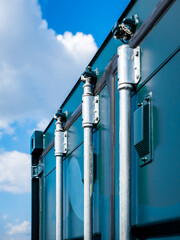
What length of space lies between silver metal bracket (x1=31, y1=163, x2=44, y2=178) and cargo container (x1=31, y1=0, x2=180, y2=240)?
1.37 meters

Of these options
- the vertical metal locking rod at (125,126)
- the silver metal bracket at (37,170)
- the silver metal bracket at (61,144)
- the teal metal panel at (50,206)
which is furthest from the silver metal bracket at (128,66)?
the silver metal bracket at (37,170)

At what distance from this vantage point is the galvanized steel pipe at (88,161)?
2.70m

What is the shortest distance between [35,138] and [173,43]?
3.03m

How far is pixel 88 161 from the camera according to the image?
279cm

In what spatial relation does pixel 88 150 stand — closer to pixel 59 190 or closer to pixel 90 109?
pixel 90 109

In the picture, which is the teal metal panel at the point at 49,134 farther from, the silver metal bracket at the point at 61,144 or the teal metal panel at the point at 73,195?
the teal metal panel at the point at 73,195

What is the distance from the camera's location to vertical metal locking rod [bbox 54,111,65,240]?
354 centimetres

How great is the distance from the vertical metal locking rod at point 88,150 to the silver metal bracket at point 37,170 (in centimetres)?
184

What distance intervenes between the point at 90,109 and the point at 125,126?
74 cm

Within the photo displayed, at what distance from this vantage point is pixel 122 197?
2135mm

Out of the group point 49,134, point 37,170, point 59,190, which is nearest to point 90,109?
point 59,190

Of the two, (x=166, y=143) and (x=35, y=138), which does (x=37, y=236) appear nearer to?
(x=35, y=138)

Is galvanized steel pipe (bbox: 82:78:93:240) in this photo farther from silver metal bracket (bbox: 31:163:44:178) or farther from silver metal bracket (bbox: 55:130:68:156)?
silver metal bracket (bbox: 31:163:44:178)

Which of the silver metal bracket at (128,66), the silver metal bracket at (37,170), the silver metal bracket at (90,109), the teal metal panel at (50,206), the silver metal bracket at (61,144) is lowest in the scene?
the teal metal panel at (50,206)
